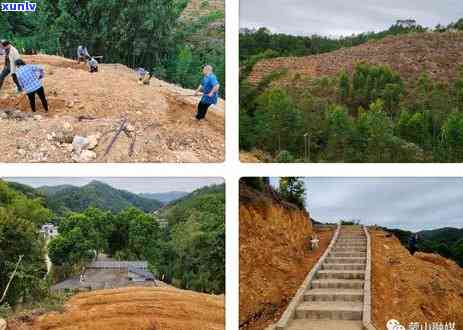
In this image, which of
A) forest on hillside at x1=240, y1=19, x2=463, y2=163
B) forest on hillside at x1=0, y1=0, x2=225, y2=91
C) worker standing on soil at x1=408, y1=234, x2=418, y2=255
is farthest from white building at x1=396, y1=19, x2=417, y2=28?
worker standing on soil at x1=408, y1=234, x2=418, y2=255

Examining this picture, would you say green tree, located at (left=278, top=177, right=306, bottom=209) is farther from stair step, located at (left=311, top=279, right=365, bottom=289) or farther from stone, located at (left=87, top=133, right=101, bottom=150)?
stone, located at (left=87, top=133, right=101, bottom=150)

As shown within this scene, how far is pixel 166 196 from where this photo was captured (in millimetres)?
2863

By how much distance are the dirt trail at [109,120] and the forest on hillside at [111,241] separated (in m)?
0.17

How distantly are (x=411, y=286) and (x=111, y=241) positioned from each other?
120 centimetres

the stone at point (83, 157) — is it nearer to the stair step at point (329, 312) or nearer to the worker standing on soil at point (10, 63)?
the worker standing on soil at point (10, 63)

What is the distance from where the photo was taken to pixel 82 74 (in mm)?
2975

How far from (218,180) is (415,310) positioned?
92 cm

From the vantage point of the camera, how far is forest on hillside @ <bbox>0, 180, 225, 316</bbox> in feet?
9.38

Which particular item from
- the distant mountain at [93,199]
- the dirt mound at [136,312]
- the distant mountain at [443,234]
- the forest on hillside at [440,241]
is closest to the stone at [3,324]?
the dirt mound at [136,312]

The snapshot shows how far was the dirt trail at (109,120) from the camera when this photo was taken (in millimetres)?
2855

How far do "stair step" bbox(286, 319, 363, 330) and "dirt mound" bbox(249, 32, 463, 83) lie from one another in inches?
38.4

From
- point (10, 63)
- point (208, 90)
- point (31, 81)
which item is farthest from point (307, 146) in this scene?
point (10, 63)

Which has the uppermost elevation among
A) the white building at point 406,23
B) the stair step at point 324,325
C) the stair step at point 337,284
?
the white building at point 406,23

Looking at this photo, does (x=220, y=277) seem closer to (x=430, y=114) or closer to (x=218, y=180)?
(x=218, y=180)
